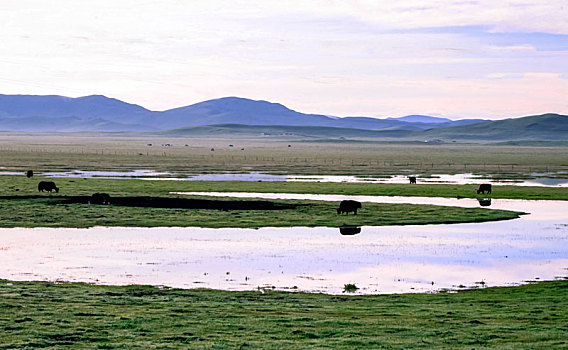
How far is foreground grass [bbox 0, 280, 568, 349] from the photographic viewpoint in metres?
15.2

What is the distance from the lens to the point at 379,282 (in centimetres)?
2434

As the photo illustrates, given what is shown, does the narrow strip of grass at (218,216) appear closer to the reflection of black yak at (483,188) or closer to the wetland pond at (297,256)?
the wetland pond at (297,256)

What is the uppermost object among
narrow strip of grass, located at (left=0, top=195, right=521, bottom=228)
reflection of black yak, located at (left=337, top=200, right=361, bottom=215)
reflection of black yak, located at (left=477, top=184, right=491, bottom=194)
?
reflection of black yak, located at (left=477, top=184, right=491, bottom=194)

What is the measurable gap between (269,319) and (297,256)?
12.0 meters

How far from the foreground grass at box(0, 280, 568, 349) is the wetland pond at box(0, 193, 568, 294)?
2.18m

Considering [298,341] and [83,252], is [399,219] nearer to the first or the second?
[83,252]

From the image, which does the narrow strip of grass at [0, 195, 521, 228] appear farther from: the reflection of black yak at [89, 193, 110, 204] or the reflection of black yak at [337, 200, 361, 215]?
the reflection of black yak at [89, 193, 110, 204]

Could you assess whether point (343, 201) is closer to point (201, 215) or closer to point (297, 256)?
point (201, 215)

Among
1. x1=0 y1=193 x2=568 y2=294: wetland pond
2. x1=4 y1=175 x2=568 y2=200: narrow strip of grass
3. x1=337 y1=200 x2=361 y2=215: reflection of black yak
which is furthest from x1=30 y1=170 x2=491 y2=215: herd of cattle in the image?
x1=0 y1=193 x2=568 y2=294: wetland pond

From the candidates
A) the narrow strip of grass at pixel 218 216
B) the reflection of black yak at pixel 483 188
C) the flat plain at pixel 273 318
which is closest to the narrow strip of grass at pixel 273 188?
the reflection of black yak at pixel 483 188

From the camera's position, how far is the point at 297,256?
96.5 feet

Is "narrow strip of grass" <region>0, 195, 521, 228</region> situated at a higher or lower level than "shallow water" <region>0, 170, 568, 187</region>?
lower

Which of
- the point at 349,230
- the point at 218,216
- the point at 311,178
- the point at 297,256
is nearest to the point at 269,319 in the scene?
the point at 297,256

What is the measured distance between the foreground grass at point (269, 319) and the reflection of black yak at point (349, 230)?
576 inches
